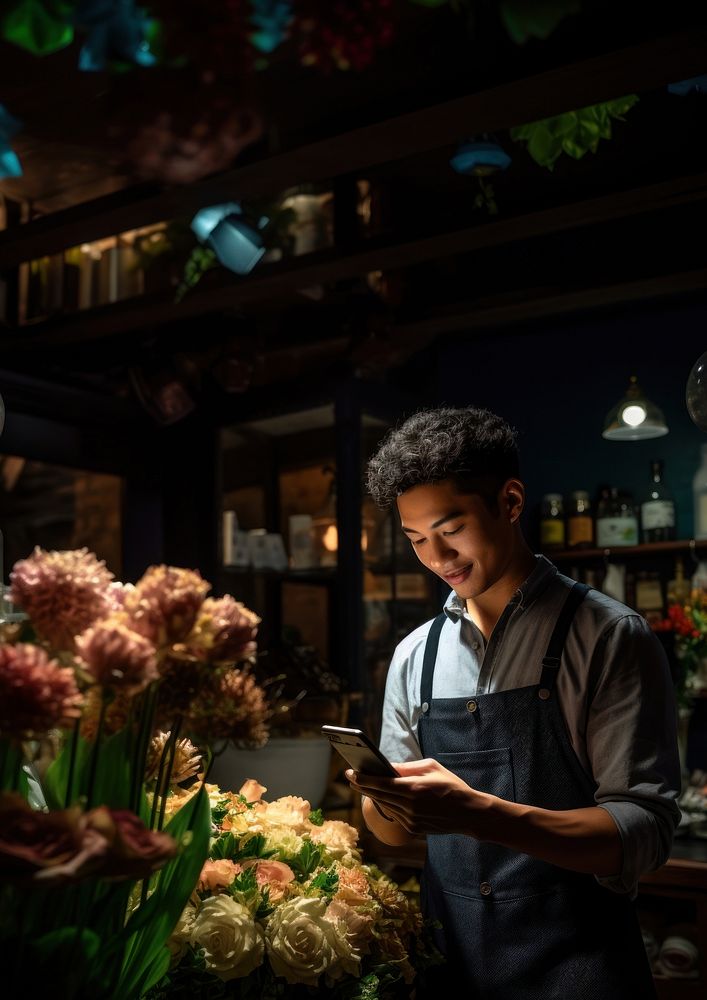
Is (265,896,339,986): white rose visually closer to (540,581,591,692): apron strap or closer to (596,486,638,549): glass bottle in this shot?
(540,581,591,692): apron strap

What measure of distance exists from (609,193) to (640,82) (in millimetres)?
735

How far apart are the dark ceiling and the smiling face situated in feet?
2.07

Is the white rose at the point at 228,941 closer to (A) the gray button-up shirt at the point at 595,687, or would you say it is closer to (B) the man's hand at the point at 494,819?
(B) the man's hand at the point at 494,819

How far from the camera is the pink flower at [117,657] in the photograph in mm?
684

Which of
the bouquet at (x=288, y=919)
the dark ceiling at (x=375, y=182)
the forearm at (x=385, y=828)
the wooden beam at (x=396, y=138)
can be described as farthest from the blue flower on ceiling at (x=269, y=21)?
the forearm at (x=385, y=828)

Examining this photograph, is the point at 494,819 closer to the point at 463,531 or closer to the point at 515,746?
the point at 515,746

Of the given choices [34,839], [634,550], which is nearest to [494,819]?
[34,839]

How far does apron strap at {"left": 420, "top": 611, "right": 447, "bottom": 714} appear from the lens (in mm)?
1828

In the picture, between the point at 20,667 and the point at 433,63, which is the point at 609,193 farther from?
the point at 20,667

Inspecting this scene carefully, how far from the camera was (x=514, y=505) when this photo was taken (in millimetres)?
1729

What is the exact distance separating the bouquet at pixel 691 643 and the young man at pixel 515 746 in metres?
2.11

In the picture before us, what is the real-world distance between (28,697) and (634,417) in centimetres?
339

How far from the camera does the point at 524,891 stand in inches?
63.0

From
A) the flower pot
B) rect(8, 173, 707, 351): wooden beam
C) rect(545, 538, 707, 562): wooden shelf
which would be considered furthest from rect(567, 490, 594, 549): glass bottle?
the flower pot
